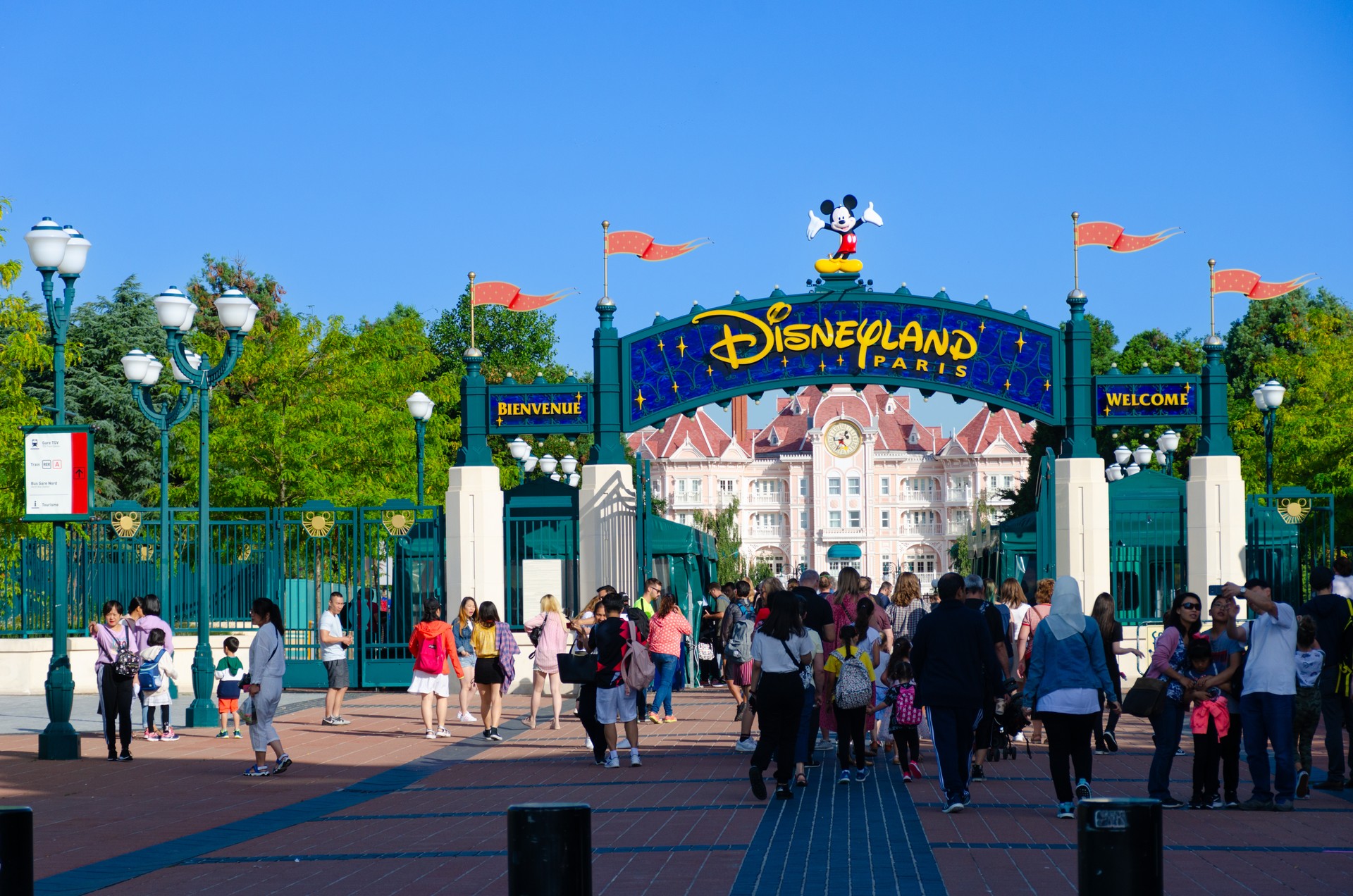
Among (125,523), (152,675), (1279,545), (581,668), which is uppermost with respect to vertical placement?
(125,523)

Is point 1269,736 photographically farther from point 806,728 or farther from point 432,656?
point 432,656

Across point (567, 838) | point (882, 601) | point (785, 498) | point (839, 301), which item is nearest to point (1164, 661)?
point (567, 838)

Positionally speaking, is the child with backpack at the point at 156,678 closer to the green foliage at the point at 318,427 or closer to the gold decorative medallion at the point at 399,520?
the gold decorative medallion at the point at 399,520

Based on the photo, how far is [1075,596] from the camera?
33.4 ft

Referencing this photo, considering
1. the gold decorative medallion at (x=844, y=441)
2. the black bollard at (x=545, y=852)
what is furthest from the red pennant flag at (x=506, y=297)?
the gold decorative medallion at (x=844, y=441)

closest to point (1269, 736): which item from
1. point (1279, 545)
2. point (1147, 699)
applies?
point (1147, 699)

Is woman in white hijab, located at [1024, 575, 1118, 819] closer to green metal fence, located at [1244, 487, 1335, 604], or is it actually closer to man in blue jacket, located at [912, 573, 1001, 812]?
man in blue jacket, located at [912, 573, 1001, 812]

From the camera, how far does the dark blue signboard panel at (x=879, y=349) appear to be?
73.7 ft

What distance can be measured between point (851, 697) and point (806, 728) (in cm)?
45

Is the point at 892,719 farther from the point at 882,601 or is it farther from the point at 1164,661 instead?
the point at 882,601

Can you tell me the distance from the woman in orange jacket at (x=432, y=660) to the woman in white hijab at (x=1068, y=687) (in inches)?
311

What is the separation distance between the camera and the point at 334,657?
56.0 ft

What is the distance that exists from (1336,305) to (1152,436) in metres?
15.9

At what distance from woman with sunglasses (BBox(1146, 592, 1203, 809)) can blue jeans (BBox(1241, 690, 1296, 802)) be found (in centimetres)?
44
